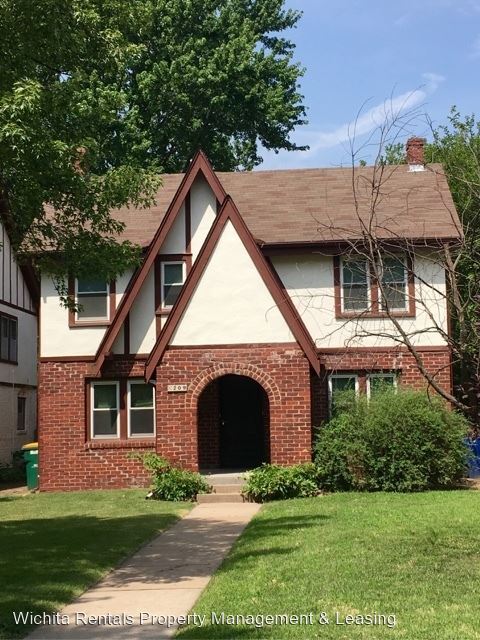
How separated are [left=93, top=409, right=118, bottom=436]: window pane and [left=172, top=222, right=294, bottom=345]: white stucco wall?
320cm

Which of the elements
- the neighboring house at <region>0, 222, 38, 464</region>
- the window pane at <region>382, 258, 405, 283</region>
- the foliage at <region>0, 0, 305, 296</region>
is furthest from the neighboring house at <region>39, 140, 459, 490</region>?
the neighboring house at <region>0, 222, 38, 464</region>

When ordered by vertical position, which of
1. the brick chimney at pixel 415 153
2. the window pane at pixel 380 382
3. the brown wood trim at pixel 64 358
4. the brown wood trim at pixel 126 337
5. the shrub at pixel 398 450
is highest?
the brick chimney at pixel 415 153

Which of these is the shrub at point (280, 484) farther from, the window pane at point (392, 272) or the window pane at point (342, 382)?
the window pane at point (392, 272)

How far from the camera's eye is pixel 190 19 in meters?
34.3

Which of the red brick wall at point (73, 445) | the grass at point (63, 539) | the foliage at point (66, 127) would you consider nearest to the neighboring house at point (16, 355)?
the red brick wall at point (73, 445)

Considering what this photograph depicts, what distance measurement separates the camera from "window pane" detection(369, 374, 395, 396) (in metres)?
18.4

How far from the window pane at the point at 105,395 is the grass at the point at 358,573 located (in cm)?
752

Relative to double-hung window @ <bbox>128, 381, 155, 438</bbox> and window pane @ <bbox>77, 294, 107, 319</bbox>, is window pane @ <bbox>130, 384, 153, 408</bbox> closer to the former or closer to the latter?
double-hung window @ <bbox>128, 381, 155, 438</bbox>

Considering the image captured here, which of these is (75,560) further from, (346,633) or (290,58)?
(290,58)

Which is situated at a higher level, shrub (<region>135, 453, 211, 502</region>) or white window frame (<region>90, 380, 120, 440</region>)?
white window frame (<region>90, 380, 120, 440</region>)

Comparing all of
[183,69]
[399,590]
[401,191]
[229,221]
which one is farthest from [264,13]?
[399,590]

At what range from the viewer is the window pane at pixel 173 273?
64.2 ft

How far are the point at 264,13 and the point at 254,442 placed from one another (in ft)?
78.6

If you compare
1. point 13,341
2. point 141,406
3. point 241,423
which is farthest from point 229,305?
point 13,341
